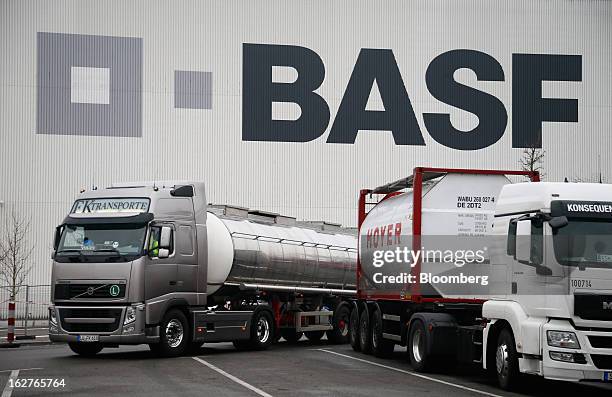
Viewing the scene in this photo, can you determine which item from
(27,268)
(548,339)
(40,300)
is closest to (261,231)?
(548,339)

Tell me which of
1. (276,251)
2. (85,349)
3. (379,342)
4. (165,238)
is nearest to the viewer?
(165,238)

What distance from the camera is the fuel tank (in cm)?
2327

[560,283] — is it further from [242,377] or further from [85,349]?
[85,349]

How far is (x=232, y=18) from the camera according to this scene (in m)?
45.4

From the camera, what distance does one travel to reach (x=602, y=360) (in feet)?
45.8

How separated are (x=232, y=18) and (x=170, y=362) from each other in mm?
27932

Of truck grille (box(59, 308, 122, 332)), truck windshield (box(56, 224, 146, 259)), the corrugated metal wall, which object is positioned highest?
the corrugated metal wall

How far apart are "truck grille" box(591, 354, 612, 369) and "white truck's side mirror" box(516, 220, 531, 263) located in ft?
5.82

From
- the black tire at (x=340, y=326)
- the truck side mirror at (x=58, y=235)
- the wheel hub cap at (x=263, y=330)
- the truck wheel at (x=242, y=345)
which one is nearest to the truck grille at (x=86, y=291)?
the truck side mirror at (x=58, y=235)

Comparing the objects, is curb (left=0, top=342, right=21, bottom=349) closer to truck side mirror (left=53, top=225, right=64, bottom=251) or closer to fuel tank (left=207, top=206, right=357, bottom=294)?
truck side mirror (left=53, top=225, right=64, bottom=251)

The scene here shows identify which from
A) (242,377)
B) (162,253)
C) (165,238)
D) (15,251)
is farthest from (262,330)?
(15,251)

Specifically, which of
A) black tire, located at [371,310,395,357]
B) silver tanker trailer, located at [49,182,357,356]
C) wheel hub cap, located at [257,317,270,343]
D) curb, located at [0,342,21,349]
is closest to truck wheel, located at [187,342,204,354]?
silver tanker trailer, located at [49,182,357,356]

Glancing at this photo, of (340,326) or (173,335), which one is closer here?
(173,335)

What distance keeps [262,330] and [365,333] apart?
9.44 ft
